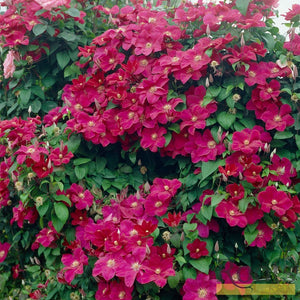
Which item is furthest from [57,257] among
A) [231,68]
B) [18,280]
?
[231,68]

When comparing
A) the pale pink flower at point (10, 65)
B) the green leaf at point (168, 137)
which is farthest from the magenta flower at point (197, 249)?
the pale pink flower at point (10, 65)

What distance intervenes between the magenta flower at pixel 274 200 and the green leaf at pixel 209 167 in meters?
0.23

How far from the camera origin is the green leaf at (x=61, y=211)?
187 cm

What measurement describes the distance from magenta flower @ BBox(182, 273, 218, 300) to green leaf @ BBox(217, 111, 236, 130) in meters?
0.67

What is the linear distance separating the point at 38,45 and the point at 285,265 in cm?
178

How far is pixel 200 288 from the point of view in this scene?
175 centimetres

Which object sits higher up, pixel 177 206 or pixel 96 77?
pixel 96 77

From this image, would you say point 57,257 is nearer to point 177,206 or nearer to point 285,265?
point 177,206

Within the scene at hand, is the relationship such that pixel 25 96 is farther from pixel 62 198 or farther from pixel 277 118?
pixel 277 118

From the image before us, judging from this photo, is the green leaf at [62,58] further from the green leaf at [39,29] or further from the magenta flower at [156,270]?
the magenta flower at [156,270]

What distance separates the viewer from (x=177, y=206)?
1977 millimetres

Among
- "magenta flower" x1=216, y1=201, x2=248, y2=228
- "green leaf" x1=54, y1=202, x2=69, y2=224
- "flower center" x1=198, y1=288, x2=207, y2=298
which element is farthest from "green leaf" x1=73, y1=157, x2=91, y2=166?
"flower center" x1=198, y1=288, x2=207, y2=298

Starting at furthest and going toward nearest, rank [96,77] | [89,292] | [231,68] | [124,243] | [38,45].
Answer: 1. [38,45]
2. [96,77]
3. [231,68]
4. [89,292]
5. [124,243]

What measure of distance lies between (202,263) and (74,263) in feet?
1.83
